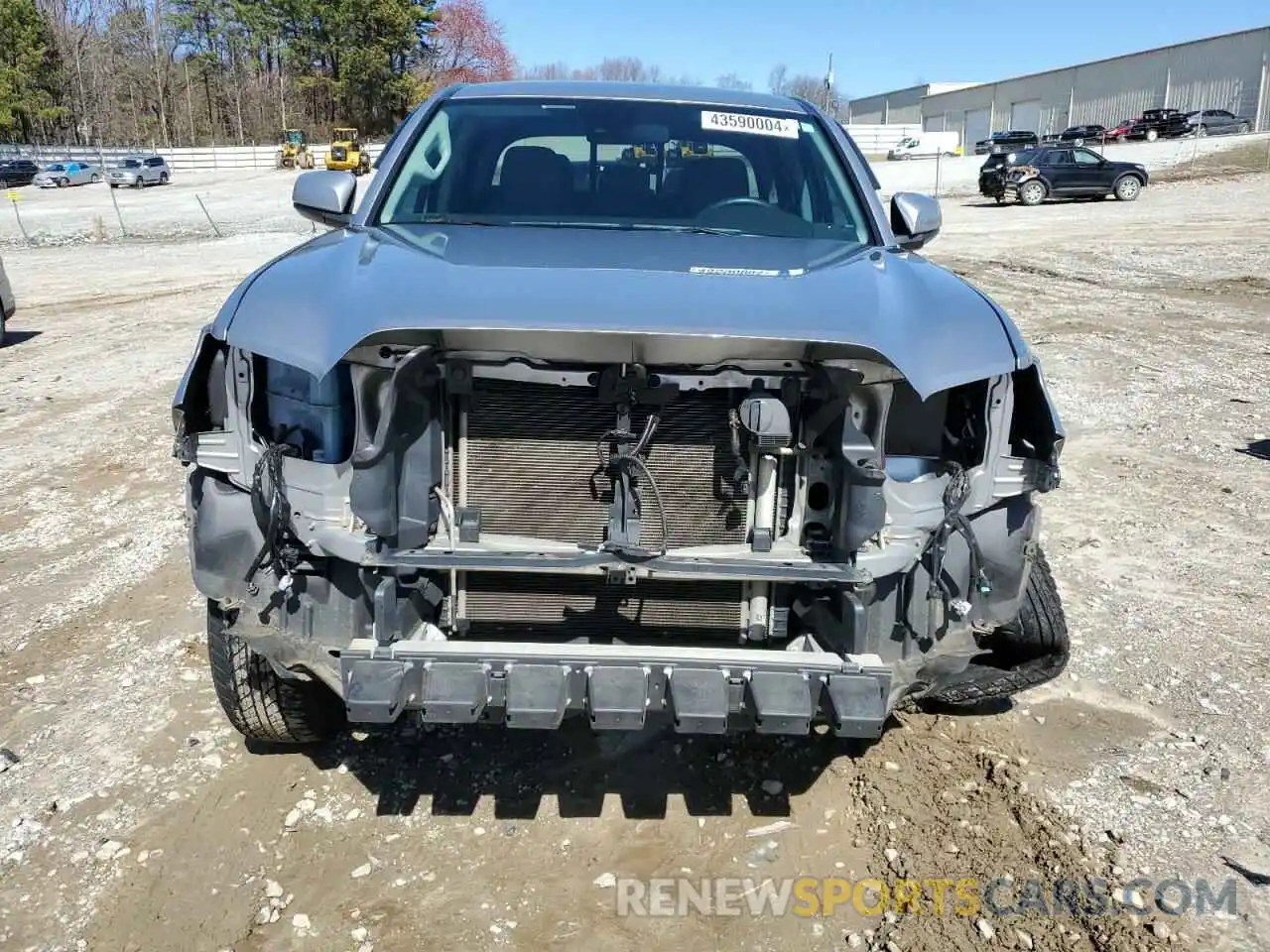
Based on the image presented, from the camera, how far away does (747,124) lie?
158 inches

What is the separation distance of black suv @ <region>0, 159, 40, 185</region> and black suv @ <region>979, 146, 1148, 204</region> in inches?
1604

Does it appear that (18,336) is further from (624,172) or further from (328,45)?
(328,45)

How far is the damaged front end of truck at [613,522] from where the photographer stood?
8.03 feet

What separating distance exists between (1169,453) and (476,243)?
5370 mm

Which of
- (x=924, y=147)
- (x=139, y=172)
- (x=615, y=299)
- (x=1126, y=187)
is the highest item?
(x=924, y=147)

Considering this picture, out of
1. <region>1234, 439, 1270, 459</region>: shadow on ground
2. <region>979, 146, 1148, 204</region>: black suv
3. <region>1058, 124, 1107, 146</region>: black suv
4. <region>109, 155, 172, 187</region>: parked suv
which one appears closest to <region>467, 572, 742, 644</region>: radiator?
<region>1234, 439, 1270, 459</region>: shadow on ground

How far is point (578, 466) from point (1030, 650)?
183cm

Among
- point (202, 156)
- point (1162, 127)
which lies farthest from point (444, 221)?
point (202, 156)

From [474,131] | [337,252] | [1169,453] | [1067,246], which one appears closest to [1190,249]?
[1067,246]

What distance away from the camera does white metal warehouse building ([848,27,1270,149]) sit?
47438 millimetres

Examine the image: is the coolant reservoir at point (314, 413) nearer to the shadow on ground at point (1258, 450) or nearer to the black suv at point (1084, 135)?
the shadow on ground at point (1258, 450)

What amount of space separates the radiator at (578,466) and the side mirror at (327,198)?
162cm

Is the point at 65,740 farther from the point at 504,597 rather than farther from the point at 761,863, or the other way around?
the point at 761,863

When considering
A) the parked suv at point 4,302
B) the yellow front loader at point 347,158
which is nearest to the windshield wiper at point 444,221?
the parked suv at point 4,302
